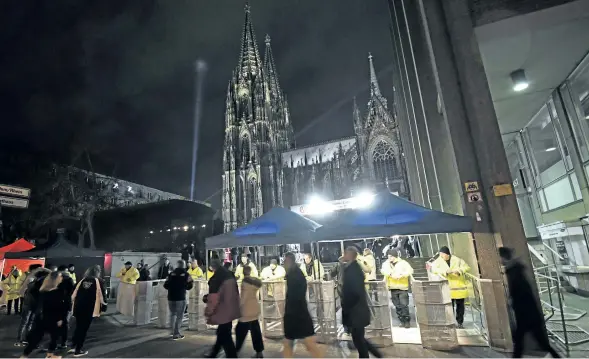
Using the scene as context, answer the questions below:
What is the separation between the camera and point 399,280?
24.5 feet

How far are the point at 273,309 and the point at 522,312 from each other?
4.94 meters

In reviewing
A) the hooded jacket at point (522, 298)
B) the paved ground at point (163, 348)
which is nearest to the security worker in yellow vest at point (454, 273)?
the paved ground at point (163, 348)

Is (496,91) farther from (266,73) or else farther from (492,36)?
(266,73)

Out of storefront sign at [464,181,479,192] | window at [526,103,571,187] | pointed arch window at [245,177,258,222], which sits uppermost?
pointed arch window at [245,177,258,222]

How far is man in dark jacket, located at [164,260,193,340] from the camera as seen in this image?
24.2 feet

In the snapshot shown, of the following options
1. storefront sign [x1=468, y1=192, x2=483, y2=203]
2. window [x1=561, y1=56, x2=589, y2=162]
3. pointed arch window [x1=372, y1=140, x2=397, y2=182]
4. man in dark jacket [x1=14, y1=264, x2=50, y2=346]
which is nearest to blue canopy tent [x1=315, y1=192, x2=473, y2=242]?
storefront sign [x1=468, y1=192, x2=483, y2=203]

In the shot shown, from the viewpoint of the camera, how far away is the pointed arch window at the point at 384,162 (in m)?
46.7

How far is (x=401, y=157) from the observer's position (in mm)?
45812

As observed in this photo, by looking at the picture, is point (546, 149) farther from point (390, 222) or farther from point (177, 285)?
point (177, 285)

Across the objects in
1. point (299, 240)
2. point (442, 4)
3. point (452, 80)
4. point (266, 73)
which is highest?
point (266, 73)

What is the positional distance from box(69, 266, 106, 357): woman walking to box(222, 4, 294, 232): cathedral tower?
157ft

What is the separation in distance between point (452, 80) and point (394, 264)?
15.6 feet

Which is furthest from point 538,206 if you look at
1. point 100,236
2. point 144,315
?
point 100,236

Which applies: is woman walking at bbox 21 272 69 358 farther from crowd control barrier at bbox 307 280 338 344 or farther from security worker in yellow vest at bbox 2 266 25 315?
security worker in yellow vest at bbox 2 266 25 315
